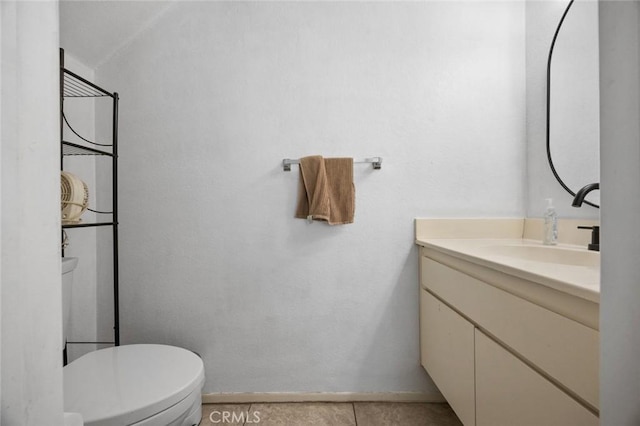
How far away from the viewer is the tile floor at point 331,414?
1520 millimetres

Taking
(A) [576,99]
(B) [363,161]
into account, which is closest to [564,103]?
(A) [576,99]

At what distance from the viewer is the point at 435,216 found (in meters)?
1.67

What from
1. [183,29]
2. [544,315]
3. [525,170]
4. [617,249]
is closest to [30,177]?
[617,249]

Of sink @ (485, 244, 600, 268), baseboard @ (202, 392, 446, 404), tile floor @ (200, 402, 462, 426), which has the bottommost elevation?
tile floor @ (200, 402, 462, 426)

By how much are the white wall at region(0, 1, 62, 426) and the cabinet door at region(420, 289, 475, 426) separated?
112 cm

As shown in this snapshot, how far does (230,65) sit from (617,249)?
66.7 inches

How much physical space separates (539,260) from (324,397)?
44.0 inches

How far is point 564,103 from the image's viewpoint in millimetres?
1454

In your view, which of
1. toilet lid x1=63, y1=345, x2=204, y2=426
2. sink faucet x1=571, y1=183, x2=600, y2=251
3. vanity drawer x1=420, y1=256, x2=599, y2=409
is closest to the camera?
vanity drawer x1=420, y1=256, x2=599, y2=409

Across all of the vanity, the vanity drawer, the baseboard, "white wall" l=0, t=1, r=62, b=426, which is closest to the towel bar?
the vanity

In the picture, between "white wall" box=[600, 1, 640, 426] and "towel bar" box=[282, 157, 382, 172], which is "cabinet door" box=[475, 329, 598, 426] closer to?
"white wall" box=[600, 1, 640, 426]

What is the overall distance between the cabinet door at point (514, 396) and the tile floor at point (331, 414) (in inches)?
21.6

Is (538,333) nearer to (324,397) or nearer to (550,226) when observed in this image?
(550,226)

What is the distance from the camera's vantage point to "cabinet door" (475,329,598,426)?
714 mm
